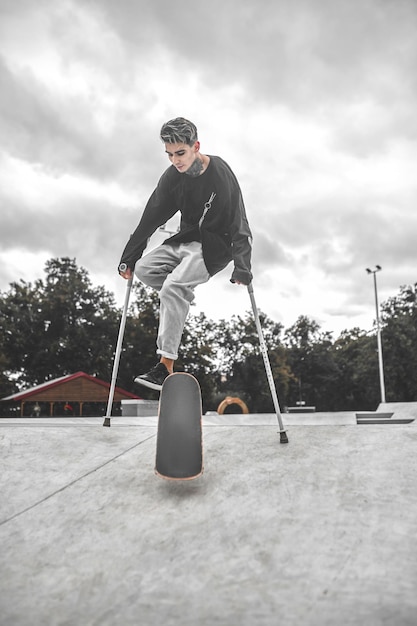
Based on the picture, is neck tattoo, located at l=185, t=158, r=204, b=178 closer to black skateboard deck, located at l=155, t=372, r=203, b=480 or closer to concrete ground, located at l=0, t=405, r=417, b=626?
black skateboard deck, located at l=155, t=372, r=203, b=480

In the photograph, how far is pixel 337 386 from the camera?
223 feet

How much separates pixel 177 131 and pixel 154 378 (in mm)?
2735

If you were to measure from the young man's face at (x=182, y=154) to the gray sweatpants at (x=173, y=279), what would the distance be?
0.89 m

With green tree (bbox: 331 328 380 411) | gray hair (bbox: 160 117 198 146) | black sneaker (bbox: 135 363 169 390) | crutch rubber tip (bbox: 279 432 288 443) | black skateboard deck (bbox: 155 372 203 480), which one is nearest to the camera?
black skateboard deck (bbox: 155 372 203 480)

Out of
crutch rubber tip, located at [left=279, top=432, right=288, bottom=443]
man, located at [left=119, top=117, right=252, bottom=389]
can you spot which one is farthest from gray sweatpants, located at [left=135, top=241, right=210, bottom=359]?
crutch rubber tip, located at [left=279, top=432, right=288, bottom=443]

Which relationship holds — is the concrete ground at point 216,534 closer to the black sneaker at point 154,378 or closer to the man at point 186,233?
the black sneaker at point 154,378

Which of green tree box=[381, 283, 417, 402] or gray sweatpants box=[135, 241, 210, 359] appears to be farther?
green tree box=[381, 283, 417, 402]

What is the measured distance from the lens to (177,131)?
5.24 m

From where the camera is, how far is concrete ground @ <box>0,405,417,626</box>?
7.95ft

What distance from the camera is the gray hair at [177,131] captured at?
5.25 meters

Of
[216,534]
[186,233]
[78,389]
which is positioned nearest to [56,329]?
[78,389]

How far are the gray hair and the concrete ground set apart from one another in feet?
10.9

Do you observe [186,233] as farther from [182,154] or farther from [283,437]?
[283,437]

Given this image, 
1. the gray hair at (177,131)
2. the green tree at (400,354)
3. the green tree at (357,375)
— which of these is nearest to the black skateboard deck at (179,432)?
the gray hair at (177,131)
